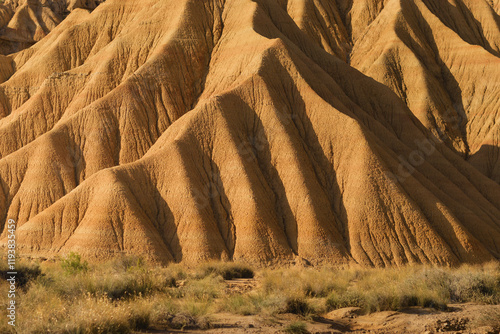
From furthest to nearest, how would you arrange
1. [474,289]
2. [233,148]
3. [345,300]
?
[233,148]
[474,289]
[345,300]

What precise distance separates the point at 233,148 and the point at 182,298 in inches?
789

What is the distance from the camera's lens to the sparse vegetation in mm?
12359

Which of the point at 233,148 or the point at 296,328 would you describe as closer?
the point at 296,328

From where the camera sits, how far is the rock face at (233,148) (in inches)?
1312

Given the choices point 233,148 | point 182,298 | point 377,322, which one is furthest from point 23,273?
point 233,148

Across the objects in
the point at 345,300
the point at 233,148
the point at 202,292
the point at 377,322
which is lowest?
the point at 377,322

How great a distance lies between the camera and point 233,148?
1469 inches

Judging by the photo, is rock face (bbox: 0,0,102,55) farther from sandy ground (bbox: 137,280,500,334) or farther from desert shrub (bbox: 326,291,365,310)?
sandy ground (bbox: 137,280,500,334)

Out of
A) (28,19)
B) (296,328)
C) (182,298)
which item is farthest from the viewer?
(28,19)

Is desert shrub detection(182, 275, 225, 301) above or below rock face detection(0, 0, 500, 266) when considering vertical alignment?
below

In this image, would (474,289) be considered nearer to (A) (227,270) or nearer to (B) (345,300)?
(B) (345,300)

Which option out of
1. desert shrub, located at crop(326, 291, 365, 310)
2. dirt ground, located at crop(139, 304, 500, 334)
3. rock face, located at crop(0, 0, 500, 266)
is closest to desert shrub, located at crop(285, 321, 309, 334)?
dirt ground, located at crop(139, 304, 500, 334)

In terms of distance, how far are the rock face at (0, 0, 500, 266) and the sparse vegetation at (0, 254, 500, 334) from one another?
34.9 feet

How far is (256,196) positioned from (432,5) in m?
56.9
